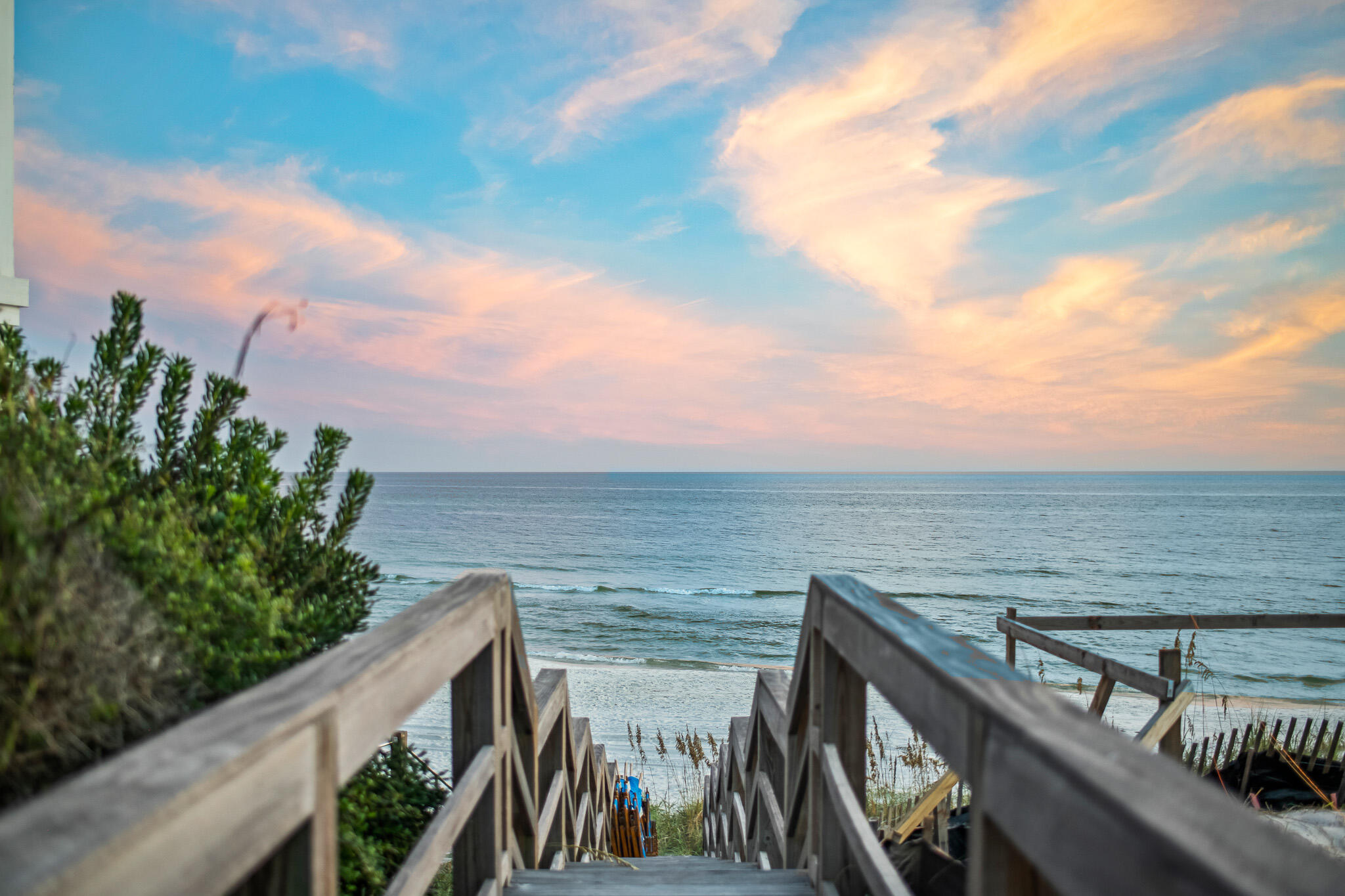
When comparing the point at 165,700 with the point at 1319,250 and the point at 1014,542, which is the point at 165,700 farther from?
the point at 1319,250

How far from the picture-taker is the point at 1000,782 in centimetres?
80

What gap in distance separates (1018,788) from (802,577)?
3133 cm

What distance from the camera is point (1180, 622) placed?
5438 mm

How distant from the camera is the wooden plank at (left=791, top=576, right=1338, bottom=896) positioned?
47cm

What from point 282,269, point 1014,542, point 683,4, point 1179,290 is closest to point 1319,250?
point 1179,290

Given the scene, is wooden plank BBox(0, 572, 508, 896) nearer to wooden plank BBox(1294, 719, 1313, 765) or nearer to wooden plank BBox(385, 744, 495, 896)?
wooden plank BBox(385, 744, 495, 896)

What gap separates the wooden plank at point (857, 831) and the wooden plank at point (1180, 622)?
4.42m

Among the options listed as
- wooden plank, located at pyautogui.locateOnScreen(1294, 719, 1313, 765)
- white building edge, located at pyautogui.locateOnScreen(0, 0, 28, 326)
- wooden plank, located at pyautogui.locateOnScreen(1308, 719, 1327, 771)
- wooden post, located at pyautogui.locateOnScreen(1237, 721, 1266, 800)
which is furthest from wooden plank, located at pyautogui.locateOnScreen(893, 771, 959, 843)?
white building edge, located at pyautogui.locateOnScreen(0, 0, 28, 326)

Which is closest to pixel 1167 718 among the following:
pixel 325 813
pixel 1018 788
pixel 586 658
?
pixel 1018 788

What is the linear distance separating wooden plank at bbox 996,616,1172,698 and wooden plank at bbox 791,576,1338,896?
369 cm

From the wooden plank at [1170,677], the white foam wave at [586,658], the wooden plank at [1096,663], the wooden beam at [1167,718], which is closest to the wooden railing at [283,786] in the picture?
the wooden plank at [1096,663]

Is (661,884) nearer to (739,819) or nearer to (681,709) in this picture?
(739,819)

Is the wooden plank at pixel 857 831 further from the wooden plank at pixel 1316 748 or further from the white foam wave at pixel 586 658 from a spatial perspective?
the white foam wave at pixel 586 658

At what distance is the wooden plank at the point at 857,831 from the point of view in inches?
52.2
